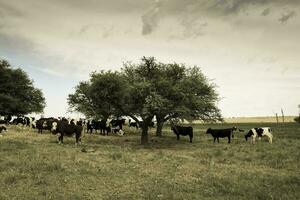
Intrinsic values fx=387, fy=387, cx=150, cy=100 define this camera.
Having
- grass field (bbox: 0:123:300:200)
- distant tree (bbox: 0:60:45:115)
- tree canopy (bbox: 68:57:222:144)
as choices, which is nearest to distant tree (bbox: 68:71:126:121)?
tree canopy (bbox: 68:57:222:144)

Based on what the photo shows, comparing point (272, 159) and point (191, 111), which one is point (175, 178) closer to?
point (272, 159)

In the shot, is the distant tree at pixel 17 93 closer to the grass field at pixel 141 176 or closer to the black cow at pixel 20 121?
the black cow at pixel 20 121

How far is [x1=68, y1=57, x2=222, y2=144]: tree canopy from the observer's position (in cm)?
3328

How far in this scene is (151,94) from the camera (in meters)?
33.1

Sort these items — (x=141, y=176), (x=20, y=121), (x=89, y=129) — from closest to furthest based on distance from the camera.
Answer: (x=141, y=176) < (x=89, y=129) < (x=20, y=121)

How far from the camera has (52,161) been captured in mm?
20875

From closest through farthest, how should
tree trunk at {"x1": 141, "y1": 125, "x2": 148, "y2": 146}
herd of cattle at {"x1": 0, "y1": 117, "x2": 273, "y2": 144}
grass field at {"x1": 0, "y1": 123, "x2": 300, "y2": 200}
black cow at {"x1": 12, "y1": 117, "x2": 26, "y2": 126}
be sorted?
grass field at {"x1": 0, "y1": 123, "x2": 300, "y2": 200} → herd of cattle at {"x1": 0, "y1": 117, "x2": 273, "y2": 144} → tree trunk at {"x1": 141, "y1": 125, "x2": 148, "y2": 146} → black cow at {"x1": 12, "y1": 117, "x2": 26, "y2": 126}

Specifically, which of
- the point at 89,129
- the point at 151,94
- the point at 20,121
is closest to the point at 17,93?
the point at 20,121

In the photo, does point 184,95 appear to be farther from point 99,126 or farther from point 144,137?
point 99,126

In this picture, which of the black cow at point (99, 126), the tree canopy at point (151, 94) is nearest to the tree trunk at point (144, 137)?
the tree canopy at point (151, 94)

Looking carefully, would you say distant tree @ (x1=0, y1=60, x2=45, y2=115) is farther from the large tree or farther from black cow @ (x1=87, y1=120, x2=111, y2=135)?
the large tree

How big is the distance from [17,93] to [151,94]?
34734mm

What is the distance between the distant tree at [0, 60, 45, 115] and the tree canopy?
23.4 meters

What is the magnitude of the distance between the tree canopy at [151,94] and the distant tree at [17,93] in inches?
921
